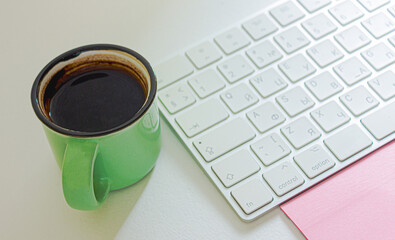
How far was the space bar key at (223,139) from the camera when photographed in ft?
1.71

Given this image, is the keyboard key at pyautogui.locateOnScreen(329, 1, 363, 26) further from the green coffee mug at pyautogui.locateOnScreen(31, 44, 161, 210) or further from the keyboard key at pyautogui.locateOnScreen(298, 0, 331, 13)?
the green coffee mug at pyautogui.locateOnScreen(31, 44, 161, 210)

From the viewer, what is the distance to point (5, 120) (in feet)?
1.83

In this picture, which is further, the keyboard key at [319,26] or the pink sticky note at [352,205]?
the keyboard key at [319,26]

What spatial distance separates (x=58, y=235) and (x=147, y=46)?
263 mm

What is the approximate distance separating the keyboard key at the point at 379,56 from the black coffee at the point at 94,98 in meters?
0.28

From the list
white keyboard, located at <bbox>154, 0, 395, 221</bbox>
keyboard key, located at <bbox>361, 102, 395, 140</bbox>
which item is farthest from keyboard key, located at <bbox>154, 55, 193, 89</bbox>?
keyboard key, located at <bbox>361, 102, 395, 140</bbox>

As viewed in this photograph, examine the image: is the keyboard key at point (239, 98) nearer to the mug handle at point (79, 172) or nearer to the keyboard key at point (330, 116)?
the keyboard key at point (330, 116)

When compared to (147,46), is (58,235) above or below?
below

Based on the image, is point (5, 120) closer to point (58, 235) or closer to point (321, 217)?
point (58, 235)

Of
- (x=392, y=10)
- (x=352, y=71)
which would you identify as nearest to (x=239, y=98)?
(x=352, y=71)

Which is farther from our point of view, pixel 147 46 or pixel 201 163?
pixel 147 46

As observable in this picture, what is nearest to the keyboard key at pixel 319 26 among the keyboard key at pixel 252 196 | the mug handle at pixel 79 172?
the keyboard key at pixel 252 196

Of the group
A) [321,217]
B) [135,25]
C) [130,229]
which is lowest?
[321,217]

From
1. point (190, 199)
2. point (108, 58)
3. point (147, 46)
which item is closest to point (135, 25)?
point (147, 46)
